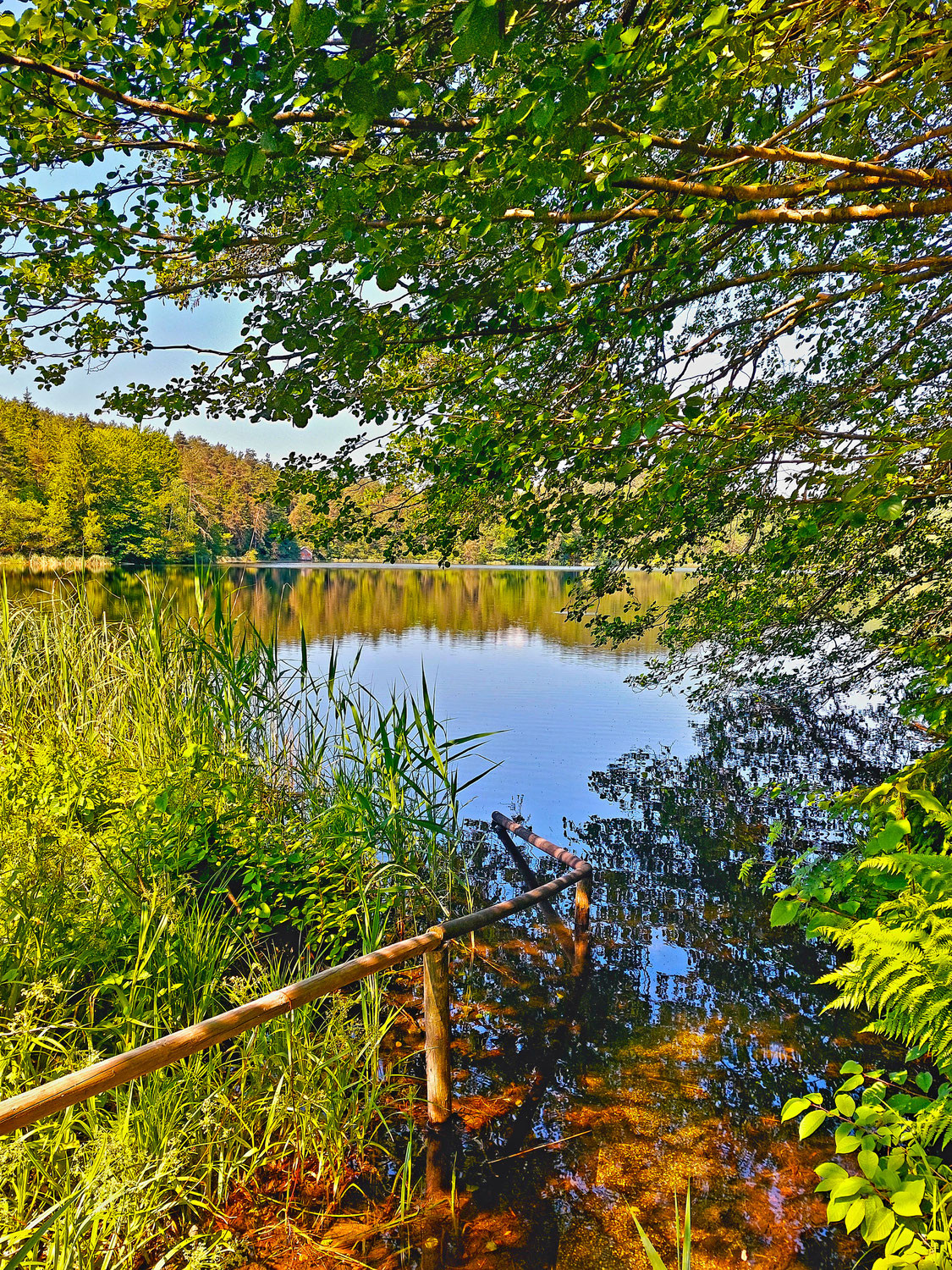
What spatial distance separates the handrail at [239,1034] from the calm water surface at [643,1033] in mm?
628

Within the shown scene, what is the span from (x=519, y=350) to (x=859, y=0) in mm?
3062

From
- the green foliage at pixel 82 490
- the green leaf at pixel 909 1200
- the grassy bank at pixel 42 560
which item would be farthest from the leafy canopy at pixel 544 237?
the grassy bank at pixel 42 560

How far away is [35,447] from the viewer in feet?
180

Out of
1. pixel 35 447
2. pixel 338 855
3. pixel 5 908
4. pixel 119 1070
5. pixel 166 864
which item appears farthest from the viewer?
pixel 35 447

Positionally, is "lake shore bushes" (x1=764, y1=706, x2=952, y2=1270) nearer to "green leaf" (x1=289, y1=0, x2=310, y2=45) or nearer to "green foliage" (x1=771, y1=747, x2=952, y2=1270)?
"green foliage" (x1=771, y1=747, x2=952, y2=1270)

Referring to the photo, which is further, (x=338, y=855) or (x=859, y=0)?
(x=338, y=855)

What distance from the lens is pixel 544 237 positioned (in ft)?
8.96

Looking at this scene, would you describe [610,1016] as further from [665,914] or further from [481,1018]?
[665,914]

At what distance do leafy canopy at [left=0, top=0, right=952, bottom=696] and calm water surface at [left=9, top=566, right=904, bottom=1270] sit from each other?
7.32 feet

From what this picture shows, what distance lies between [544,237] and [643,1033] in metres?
4.34

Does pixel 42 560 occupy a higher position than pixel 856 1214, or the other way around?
pixel 856 1214

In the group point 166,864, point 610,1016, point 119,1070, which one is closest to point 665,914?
point 610,1016

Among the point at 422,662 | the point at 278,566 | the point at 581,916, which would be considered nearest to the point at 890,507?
the point at 422,662

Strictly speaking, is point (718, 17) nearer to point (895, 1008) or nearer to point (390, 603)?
point (895, 1008)
